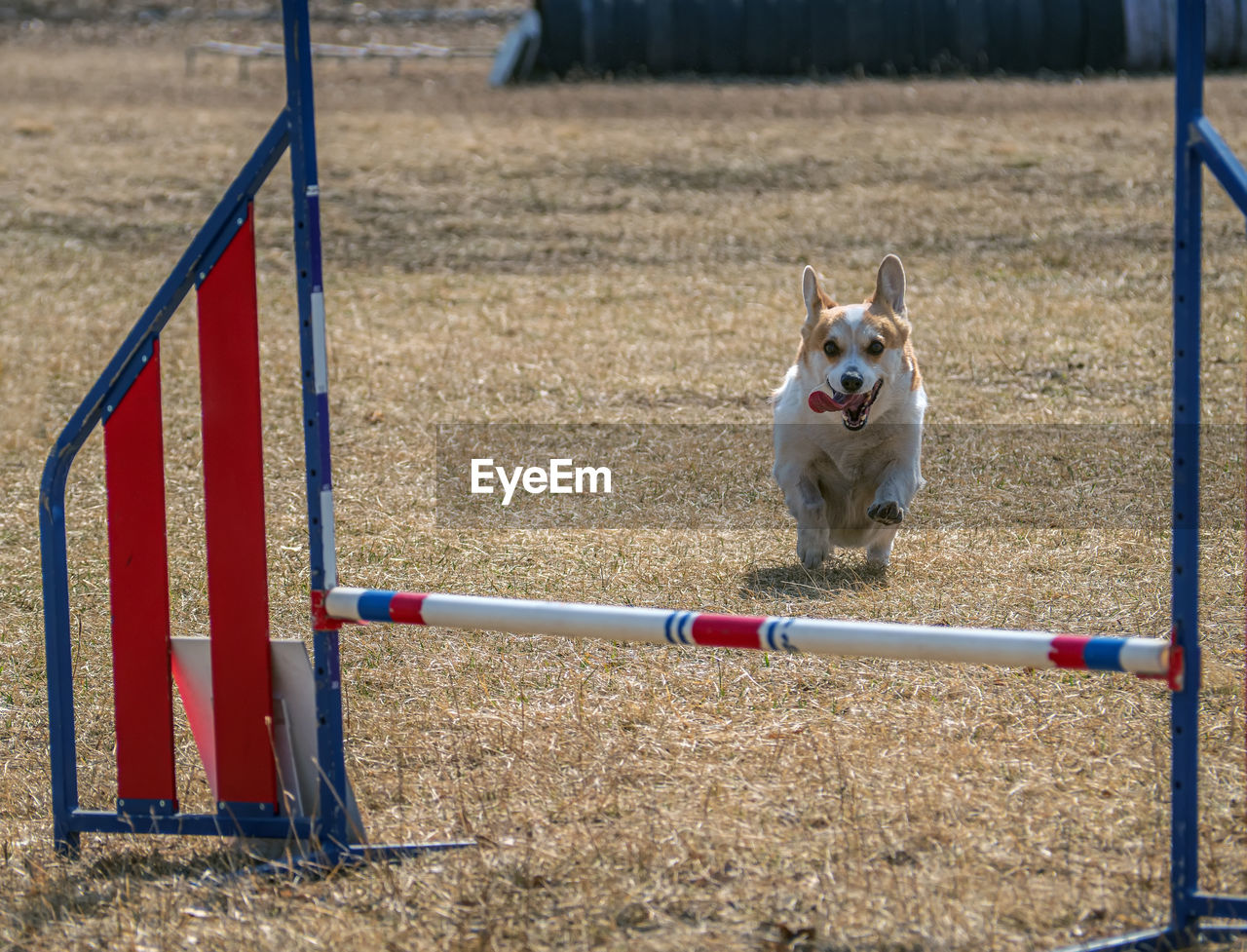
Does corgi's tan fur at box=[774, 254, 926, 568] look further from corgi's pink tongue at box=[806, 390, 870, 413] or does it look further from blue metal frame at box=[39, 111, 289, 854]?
blue metal frame at box=[39, 111, 289, 854]

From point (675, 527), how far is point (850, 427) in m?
0.91

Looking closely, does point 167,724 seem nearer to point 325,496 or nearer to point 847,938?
point 325,496

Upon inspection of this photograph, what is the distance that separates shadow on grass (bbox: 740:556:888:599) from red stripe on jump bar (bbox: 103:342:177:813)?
2108 mm

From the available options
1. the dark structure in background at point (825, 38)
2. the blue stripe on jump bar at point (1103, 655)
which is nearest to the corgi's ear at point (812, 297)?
the blue stripe on jump bar at point (1103, 655)

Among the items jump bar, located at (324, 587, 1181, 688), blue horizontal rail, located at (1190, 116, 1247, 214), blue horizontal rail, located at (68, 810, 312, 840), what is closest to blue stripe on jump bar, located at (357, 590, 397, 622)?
jump bar, located at (324, 587, 1181, 688)

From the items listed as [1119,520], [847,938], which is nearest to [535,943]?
[847,938]

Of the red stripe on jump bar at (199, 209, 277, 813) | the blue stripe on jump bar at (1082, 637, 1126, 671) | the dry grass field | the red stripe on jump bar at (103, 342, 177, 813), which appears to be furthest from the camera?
the red stripe on jump bar at (103, 342, 177, 813)

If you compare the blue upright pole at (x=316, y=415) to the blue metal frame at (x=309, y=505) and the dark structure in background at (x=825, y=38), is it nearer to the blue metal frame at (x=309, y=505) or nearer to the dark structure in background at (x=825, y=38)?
the blue metal frame at (x=309, y=505)

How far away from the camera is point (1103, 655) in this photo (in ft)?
8.71

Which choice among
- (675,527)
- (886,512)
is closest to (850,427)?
(886,512)

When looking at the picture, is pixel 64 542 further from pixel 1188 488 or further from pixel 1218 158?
pixel 1218 158

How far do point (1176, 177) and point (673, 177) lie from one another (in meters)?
10.1

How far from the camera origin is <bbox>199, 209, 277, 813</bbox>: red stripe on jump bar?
10.4 ft

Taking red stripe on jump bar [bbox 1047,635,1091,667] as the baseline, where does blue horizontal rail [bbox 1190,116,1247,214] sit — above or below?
above
